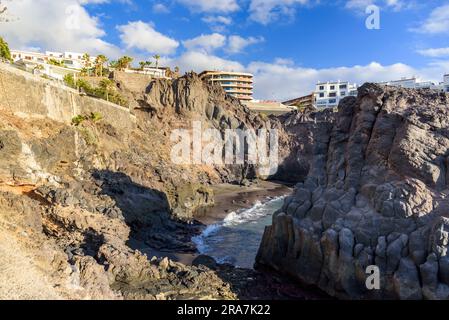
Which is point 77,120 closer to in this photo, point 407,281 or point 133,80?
point 133,80

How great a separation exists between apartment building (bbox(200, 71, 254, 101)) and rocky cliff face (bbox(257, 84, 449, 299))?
92.8 m

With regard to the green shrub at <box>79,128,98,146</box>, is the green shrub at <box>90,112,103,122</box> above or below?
above

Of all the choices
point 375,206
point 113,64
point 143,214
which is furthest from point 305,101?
point 375,206

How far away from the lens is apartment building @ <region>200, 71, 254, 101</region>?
114m

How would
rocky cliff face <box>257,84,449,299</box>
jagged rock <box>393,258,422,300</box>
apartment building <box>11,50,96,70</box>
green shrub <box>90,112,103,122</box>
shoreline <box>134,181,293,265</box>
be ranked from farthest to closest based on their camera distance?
apartment building <box>11,50,96,70</box>, green shrub <box>90,112,103,122</box>, shoreline <box>134,181,293,265</box>, rocky cliff face <box>257,84,449,299</box>, jagged rock <box>393,258,422,300</box>

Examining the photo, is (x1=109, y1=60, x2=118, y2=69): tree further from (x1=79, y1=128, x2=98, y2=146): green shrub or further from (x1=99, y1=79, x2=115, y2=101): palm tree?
(x1=79, y1=128, x2=98, y2=146): green shrub

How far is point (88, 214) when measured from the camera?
23.6 metres

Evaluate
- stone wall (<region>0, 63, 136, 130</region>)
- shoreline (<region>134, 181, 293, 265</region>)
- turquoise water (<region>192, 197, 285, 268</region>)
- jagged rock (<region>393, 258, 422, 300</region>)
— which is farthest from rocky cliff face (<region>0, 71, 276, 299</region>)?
jagged rock (<region>393, 258, 422, 300</region>)

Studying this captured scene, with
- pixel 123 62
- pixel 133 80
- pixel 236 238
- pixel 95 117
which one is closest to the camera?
pixel 236 238

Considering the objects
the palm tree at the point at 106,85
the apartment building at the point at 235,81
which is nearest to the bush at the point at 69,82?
the palm tree at the point at 106,85

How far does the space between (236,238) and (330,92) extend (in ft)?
325

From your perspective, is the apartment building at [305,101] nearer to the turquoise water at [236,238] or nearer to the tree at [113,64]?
Result: the tree at [113,64]

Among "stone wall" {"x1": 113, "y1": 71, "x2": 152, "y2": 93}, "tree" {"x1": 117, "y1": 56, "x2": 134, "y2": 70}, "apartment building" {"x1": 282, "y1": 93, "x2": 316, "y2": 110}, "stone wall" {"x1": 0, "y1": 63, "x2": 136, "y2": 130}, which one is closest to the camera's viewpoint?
"stone wall" {"x1": 0, "y1": 63, "x2": 136, "y2": 130}

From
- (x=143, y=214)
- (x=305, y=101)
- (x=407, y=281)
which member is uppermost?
(x=305, y=101)
